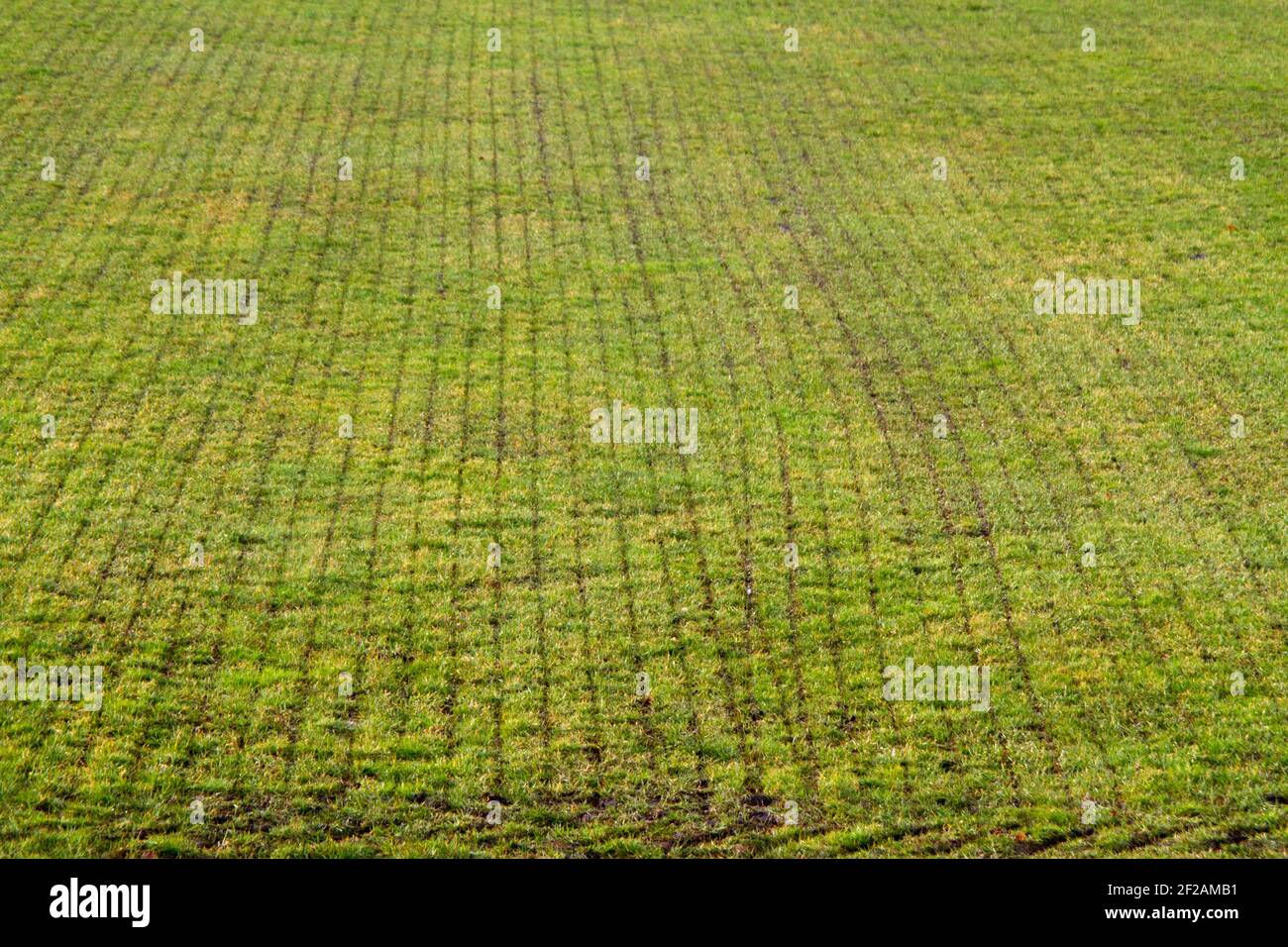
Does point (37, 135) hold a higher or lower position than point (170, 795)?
higher

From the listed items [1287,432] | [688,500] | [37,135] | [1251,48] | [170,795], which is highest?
[1251,48]

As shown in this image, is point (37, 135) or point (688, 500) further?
point (37, 135)

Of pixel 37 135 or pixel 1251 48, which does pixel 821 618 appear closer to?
pixel 37 135

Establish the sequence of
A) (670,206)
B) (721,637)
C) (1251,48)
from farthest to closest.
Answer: (1251,48), (670,206), (721,637)

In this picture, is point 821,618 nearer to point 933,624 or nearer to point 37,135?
point 933,624
